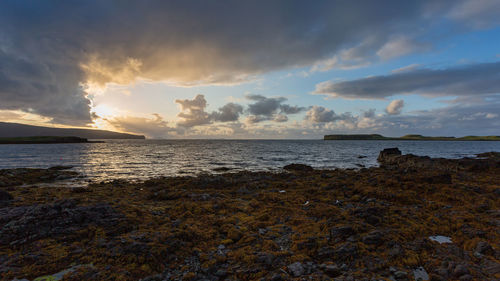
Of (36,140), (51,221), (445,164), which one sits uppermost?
(36,140)

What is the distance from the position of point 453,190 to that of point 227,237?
1925cm

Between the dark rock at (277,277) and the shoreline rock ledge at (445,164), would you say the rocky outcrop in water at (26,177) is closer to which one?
the dark rock at (277,277)

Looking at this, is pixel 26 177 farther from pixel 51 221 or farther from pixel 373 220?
pixel 373 220

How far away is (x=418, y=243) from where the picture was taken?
28.3 feet

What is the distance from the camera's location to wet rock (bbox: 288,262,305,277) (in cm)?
688

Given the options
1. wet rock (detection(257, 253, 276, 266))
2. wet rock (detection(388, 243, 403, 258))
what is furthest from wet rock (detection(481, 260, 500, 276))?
wet rock (detection(257, 253, 276, 266))

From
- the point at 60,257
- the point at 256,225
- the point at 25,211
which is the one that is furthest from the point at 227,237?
the point at 25,211

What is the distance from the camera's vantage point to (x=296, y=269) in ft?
23.2

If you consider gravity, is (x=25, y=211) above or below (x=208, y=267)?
above

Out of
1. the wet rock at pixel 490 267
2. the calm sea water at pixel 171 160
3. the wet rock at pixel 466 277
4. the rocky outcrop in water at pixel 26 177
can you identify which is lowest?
the calm sea water at pixel 171 160

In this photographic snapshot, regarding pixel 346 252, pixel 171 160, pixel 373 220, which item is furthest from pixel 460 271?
pixel 171 160

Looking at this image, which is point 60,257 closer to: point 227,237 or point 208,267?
point 208,267

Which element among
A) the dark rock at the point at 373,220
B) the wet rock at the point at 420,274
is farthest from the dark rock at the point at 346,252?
the dark rock at the point at 373,220

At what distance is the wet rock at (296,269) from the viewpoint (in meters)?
6.88
